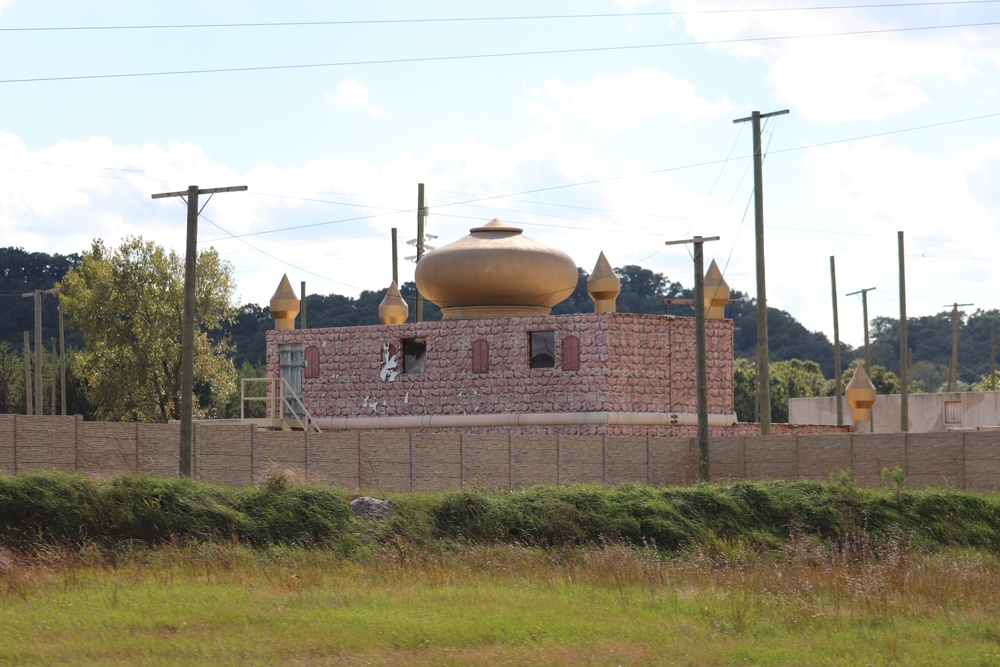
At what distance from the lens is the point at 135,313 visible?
58.6 meters

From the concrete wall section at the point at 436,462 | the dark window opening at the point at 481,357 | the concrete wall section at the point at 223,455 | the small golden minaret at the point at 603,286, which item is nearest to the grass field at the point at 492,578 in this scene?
the concrete wall section at the point at 223,455

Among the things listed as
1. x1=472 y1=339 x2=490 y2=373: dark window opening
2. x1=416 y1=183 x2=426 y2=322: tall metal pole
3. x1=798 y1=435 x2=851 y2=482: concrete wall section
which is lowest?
x1=798 y1=435 x2=851 y2=482: concrete wall section

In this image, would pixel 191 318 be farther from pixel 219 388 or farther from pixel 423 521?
pixel 219 388

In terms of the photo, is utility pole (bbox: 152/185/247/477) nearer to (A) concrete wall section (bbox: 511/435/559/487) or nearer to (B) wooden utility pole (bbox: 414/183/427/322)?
(A) concrete wall section (bbox: 511/435/559/487)

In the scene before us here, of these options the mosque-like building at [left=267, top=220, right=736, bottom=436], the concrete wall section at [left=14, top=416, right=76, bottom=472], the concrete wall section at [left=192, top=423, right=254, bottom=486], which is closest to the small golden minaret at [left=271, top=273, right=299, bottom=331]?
the mosque-like building at [left=267, top=220, right=736, bottom=436]

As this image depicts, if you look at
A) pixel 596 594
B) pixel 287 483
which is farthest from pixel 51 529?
pixel 596 594

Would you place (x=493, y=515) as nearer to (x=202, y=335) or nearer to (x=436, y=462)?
(x=436, y=462)

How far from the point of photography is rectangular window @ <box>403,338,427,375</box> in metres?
42.9

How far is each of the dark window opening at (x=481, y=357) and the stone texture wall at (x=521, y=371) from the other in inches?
4.2

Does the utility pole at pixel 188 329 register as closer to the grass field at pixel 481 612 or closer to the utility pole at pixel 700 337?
the grass field at pixel 481 612

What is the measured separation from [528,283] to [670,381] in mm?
6022

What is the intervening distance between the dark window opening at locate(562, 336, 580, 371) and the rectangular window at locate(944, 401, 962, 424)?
30.8 metres

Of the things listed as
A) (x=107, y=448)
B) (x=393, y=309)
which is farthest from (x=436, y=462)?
(x=393, y=309)

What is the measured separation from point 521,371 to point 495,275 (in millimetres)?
4161
